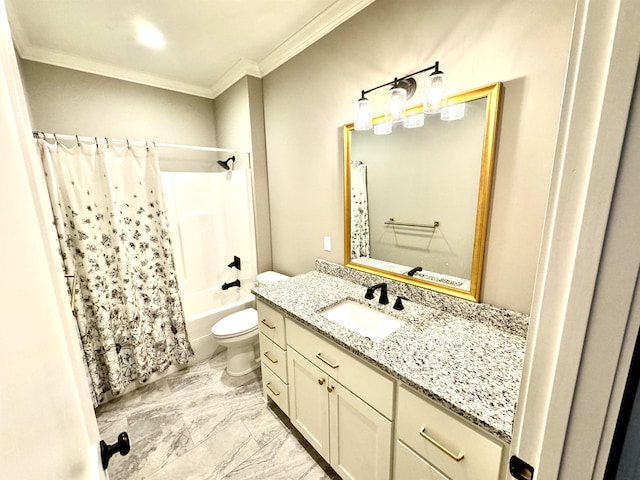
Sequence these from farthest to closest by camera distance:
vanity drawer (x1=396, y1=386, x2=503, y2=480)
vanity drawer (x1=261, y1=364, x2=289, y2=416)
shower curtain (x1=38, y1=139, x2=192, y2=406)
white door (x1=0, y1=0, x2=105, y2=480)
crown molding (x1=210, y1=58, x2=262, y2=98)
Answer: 1. crown molding (x1=210, y1=58, x2=262, y2=98)
2. shower curtain (x1=38, y1=139, x2=192, y2=406)
3. vanity drawer (x1=261, y1=364, x2=289, y2=416)
4. vanity drawer (x1=396, y1=386, x2=503, y2=480)
5. white door (x1=0, y1=0, x2=105, y2=480)

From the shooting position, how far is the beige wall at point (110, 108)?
6.49ft

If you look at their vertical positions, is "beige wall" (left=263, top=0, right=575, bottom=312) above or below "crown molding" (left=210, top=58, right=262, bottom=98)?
below

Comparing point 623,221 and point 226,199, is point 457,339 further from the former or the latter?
point 226,199

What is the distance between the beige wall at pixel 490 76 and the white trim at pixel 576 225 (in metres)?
0.81

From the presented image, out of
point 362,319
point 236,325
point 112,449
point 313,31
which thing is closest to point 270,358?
point 236,325

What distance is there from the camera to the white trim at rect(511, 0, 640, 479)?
340 millimetres

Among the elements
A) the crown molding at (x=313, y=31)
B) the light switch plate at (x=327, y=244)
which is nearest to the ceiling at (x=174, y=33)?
the crown molding at (x=313, y=31)

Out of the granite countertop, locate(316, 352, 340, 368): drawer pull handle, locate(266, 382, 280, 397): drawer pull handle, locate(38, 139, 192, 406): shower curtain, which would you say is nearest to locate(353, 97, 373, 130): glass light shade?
the granite countertop

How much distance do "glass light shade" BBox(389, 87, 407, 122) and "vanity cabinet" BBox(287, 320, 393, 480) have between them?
1176 mm

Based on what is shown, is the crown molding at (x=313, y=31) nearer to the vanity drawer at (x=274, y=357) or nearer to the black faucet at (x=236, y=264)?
the black faucet at (x=236, y=264)

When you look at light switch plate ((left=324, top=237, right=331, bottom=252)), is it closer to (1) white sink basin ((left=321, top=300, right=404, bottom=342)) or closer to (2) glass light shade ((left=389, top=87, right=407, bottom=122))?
(1) white sink basin ((left=321, top=300, right=404, bottom=342))

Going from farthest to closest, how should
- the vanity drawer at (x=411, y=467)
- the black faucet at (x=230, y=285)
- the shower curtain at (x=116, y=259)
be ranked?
the black faucet at (x=230, y=285) → the shower curtain at (x=116, y=259) → the vanity drawer at (x=411, y=467)

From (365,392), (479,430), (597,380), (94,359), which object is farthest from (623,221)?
(94,359)

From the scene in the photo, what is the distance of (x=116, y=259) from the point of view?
74.9 inches
